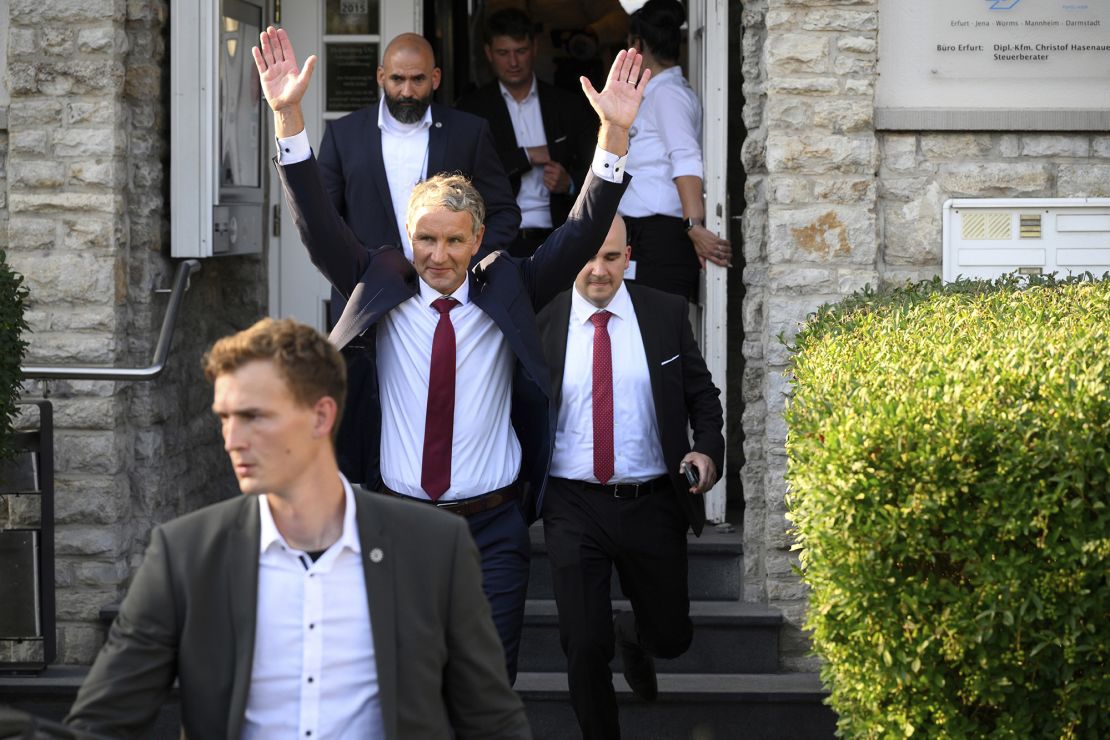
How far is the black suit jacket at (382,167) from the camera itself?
679cm

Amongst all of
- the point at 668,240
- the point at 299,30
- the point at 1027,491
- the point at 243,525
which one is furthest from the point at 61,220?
the point at 1027,491

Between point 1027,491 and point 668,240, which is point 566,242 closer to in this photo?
point 1027,491

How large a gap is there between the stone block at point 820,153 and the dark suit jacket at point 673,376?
1104 mm

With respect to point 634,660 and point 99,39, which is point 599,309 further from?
point 99,39

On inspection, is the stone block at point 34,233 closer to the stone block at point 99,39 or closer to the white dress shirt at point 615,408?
the stone block at point 99,39

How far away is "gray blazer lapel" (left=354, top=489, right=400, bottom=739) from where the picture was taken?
3.05 metres

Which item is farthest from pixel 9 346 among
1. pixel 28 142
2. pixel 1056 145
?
pixel 1056 145

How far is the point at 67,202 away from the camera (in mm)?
6836

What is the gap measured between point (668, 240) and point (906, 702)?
4044 mm

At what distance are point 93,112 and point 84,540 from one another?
5.94 ft

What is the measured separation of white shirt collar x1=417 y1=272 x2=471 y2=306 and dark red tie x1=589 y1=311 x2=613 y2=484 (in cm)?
91

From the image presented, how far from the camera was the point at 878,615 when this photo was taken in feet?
12.5

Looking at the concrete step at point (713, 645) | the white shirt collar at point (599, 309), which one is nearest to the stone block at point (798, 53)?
the white shirt collar at point (599, 309)

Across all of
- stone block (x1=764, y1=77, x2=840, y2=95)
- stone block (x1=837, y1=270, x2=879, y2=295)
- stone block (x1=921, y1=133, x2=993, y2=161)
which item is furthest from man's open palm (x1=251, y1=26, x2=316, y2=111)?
stone block (x1=921, y1=133, x2=993, y2=161)
